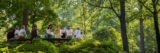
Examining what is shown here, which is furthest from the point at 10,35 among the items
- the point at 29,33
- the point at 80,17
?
the point at 80,17

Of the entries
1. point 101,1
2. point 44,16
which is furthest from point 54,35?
point 101,1

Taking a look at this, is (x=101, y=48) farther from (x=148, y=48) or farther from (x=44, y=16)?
(x=148, y=48)

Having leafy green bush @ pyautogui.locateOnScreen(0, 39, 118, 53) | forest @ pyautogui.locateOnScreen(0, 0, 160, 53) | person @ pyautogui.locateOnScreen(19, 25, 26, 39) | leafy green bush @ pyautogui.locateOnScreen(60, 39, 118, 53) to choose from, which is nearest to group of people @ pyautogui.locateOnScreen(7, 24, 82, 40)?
person @ pyautogui.locateOnScreen(19, 25, 26, 39)

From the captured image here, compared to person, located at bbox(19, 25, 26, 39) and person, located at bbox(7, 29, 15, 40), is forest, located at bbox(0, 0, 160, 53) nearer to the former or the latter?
person, located at bbox(7, 29, 15, 40)

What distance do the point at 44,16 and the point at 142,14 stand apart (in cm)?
813

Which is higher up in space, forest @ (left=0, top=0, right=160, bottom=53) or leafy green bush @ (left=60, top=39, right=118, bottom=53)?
forest @ (left=0, top=0, right=160, bottom=53)

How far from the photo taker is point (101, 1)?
1202 centimetres

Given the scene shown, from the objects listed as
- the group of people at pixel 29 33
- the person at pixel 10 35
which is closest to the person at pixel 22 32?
the group of people at pixel 29 33

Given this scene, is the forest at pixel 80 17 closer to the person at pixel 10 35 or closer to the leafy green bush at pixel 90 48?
the leafy green bush at pixel 90 48

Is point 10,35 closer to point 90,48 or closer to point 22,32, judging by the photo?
point 22,32

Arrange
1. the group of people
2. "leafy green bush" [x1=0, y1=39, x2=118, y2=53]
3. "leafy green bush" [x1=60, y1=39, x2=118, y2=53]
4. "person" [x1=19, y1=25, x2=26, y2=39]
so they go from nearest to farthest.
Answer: "leafy green bush" [x1=0, y1=39, x2=118, y2=53] < "leafy green bush" [x1=60, y1=39, x2=118, y2=53] < "person" [x1=19, y1=25, x2=26, y2=39] < the group of people

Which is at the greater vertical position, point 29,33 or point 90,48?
point 29,33

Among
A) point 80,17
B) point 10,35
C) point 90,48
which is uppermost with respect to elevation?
point 80,17

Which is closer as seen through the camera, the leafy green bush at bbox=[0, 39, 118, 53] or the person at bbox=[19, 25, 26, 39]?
the leafy green bush at bbox=[0, 39, 118, 53]
